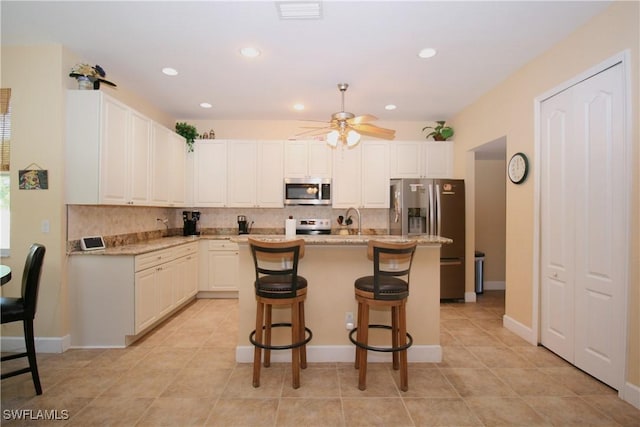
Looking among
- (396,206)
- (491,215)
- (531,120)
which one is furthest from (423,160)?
(531,120)

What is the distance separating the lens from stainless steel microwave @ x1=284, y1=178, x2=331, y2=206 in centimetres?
469

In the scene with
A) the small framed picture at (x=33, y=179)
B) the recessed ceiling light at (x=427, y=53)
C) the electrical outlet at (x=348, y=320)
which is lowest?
the electrical outlet at (x=348, y=320)

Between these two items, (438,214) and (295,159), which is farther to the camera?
(295,159)

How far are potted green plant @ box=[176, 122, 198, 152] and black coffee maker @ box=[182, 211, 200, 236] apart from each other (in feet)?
3.53

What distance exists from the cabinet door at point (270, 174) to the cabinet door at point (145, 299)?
202 cm

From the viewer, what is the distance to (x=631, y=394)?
2.02 m

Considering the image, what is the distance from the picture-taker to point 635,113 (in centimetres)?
200

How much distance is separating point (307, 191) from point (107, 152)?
8.72 ft

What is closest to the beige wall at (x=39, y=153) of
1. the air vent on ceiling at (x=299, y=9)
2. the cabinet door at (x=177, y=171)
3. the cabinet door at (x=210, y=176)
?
the cabinet door at (x=177, y=171)

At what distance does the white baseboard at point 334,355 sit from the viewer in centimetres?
261

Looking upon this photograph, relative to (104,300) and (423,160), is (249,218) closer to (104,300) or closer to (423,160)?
(104,300)

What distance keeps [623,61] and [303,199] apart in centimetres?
370

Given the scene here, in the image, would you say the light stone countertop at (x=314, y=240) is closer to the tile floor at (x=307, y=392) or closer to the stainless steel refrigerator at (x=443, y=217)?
the tile floor at (x=307, y=392)

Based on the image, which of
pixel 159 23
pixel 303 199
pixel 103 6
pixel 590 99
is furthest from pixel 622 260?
pixel 103 6
